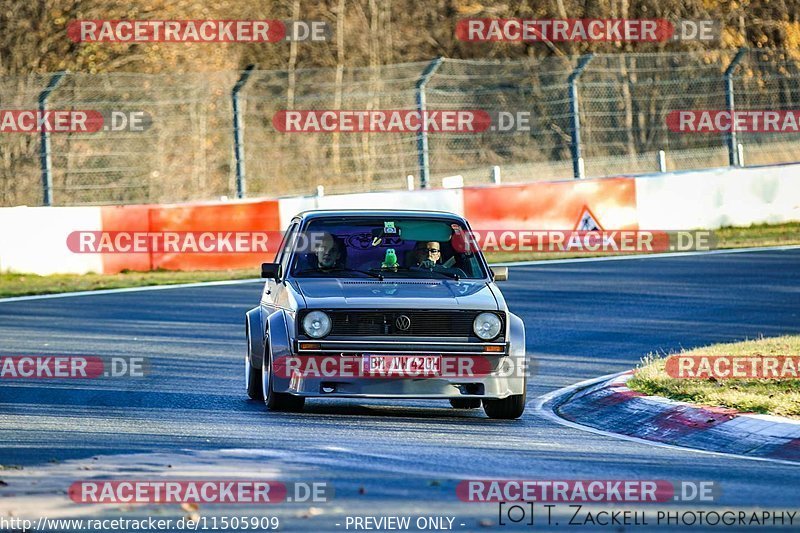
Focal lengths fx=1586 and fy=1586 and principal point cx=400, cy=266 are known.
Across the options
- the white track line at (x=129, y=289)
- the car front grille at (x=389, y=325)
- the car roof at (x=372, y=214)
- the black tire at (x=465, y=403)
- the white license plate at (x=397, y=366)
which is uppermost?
the car roof at (x=372, y=214)

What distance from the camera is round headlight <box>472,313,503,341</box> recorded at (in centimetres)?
1080

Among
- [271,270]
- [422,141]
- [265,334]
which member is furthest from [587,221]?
[265,334]

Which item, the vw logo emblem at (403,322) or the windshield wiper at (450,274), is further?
the windshield wiper at (450,274)

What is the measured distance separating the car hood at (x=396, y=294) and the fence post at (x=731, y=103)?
683 inches

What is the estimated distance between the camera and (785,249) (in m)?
24.3

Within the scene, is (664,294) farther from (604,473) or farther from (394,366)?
(604,473)

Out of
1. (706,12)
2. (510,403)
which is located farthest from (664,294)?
(706,12)

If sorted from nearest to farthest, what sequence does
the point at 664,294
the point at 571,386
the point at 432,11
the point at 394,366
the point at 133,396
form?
the point at 394,366 → the point at 133,396 → the point at 571,386 → the point at 664,294 → the point at 432,11

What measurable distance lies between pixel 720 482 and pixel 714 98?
22.6 meters

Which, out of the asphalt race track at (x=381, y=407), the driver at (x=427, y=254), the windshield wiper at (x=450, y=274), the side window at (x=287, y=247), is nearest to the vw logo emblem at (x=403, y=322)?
the asphalt race track at (x=381, y=407)

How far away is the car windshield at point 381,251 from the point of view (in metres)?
11.8

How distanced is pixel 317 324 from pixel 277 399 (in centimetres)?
69

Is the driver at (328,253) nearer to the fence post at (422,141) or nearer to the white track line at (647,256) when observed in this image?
the white track line at (647,256)

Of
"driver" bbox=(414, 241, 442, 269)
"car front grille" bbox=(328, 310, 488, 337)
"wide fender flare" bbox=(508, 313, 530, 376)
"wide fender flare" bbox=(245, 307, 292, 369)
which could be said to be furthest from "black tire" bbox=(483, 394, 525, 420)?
"wide fender flare" bbox=(245, 307, 292, 369)
